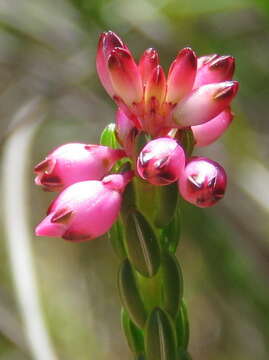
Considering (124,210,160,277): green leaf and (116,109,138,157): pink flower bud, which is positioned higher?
(116,109,138,157): pink flower bud

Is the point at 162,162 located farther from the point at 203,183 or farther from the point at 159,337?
the point at 159,337

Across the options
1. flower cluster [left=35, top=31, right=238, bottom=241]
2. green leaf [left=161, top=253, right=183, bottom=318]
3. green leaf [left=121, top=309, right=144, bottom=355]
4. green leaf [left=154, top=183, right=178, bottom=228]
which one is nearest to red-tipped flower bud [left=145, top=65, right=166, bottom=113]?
flower cluster [left=35, top=31, right=238, bottom=241]

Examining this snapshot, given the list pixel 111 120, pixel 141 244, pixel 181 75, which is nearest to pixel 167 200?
pixel 141 244

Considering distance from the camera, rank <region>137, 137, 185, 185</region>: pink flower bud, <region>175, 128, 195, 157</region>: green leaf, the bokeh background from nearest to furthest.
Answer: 1. <region>137, 137, 185, 185</region>: pink flower bud
2. <region>175, 128, 195, 157</region>: green leaf
3. the bokeh background

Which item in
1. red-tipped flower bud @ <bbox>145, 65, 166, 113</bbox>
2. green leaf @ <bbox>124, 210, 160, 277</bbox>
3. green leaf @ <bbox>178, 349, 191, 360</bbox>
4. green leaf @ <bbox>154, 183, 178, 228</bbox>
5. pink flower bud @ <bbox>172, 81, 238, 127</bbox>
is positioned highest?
red-tipped flower bud @ <bbox>145, 65, 166, 113</bbox>

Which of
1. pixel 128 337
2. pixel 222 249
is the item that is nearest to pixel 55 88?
pixel 222 249

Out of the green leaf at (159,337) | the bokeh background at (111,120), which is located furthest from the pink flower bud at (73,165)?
the bokeh background at (111,120)

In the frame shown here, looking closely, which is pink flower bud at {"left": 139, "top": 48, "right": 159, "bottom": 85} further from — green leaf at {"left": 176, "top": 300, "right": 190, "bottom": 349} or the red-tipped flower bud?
green leaf at {"left": 176, "top": 300, "right": 190, "bottom": 349}
